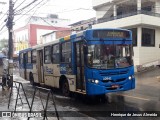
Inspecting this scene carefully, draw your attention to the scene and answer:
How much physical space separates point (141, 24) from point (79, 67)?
53.2 feet

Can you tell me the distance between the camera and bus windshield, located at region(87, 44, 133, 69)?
10695mm

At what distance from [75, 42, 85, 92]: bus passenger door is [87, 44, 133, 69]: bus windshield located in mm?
635

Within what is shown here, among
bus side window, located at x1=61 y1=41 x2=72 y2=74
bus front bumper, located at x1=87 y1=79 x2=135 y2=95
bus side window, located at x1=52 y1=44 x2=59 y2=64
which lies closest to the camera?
bus front bumper, located at x1=87 y1=79 x2=135 y2=95

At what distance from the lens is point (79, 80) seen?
11484mm

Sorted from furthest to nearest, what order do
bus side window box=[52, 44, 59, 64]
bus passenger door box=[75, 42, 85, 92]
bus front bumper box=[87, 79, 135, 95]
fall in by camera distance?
bus side window box=[52, 44, 59, 64] → bus passenger door box=[75, 42, 85, 92] → bus front bumper box=[87, 79, 135, 95]

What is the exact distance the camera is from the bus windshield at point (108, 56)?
35.1 ft

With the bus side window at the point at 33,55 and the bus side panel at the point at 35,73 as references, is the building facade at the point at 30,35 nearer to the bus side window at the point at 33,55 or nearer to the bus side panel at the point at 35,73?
the bus side window at the point at 33,55

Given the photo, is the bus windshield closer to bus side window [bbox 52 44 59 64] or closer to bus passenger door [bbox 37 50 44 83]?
bus side window [bbox 52 44 59 64]

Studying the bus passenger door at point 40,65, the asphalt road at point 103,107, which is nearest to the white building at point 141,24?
the bus passenger door at point 40,65

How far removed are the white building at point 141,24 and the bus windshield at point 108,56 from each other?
1468 centimetres

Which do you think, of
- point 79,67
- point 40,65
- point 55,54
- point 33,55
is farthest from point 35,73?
point 79,67

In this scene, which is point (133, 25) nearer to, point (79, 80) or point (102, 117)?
point (79, 80)

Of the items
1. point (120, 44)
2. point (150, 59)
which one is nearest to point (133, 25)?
point (150, 59)

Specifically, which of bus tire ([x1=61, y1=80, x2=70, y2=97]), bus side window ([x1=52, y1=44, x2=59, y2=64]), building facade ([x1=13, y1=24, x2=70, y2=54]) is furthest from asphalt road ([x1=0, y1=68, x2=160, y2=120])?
building facade ([x1=13, y1=24, x2=70, y2=54])
